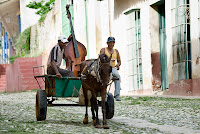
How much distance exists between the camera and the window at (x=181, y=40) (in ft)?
46.3

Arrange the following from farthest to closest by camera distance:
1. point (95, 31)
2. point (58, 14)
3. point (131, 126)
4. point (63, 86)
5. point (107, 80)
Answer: point (58, 14), point (95, 31), point (63, 86), point (131, 126), point (107, 80)

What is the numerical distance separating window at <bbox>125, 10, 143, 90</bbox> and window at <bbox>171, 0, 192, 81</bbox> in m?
2.78

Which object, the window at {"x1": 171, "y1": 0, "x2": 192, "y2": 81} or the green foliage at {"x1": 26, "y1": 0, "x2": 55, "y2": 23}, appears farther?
the green foliage at {"x1": 26, "y1": 0, "x2": 55, "y2": 23}

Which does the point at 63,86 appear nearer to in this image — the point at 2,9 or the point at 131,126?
the point at 131,126

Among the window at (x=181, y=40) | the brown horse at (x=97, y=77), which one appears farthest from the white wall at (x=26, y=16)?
the brown horse at (x=97, y=77)

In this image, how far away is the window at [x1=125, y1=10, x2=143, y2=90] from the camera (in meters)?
17.5

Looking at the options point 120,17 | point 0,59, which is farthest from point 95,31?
point 0,59

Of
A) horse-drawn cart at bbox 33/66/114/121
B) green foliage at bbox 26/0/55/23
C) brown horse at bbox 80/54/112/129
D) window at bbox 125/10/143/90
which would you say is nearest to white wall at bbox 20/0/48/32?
green foliage at bbox 26/0/55/23

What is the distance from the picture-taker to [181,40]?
567 inches

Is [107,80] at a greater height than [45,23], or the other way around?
[45,23]

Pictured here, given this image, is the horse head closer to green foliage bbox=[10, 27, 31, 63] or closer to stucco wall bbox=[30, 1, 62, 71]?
stucco wall bbox=[30, 1, 62, 71]

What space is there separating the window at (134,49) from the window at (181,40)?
2.78 meters

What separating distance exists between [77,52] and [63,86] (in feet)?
5.72

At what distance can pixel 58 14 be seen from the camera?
1102 inches
